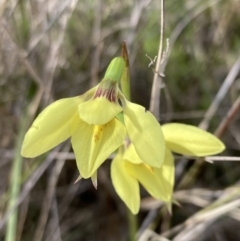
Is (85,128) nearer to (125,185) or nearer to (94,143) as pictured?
(94,143)

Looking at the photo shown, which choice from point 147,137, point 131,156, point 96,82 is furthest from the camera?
point 96,82

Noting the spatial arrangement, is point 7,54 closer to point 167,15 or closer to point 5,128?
point 5,128

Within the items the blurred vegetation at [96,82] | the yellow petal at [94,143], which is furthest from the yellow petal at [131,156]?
the blurred vegetation at [96,82]

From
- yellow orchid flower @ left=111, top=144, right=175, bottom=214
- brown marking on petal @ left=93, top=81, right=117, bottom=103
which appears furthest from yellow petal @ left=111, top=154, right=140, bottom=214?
brown marking on petal @ left=93, top=81, right=117, bottom=103

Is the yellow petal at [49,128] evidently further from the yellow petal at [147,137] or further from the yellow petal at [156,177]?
the yellow petal at [156,177]

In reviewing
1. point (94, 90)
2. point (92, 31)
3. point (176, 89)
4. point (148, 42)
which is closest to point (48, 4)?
point (92, 31)

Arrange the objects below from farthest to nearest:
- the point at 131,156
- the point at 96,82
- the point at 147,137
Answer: the point at 96,82, the point at 131,156, the point at 147,137

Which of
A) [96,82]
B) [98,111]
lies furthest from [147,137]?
[96,82]
